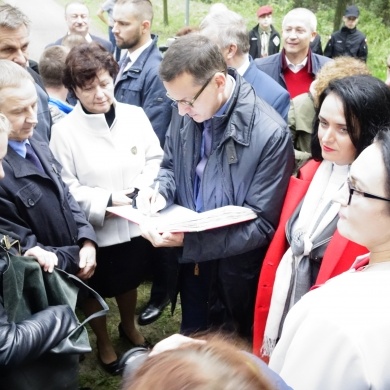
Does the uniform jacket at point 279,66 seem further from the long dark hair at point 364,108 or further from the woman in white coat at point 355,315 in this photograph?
the woman in white coat at point 355,315

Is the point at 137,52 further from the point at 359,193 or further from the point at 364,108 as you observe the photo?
the point at 359,193

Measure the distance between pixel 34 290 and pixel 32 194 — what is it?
0.48m

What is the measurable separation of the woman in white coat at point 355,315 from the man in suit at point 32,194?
126cm

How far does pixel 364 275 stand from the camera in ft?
4.98

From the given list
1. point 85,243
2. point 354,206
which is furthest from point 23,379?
point 354,206

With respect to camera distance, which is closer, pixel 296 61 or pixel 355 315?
pixel 355 315

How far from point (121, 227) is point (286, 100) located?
4.98 ft

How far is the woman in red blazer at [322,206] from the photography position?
84.7 inches

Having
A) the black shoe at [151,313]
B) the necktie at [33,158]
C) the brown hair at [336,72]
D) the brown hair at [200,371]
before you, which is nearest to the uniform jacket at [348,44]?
the black shoe at [151,313]

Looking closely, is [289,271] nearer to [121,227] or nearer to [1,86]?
[121,227]

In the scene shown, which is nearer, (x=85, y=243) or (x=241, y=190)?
(x=241, y=190)

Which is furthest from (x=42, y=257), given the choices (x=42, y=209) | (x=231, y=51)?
(x=231, y=51)

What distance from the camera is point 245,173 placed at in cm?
246

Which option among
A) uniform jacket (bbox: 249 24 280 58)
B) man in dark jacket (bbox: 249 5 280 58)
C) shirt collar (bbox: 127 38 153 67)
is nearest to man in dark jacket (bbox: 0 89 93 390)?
shirt collar (bbox: 127 38 153 67)
